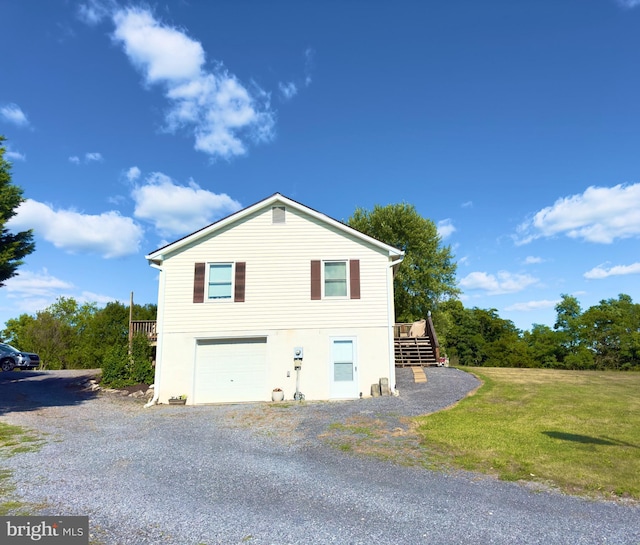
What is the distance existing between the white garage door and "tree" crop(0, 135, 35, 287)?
24.8 ft

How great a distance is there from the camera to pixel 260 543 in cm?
453

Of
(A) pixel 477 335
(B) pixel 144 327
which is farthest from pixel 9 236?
(A) pixel 477 335

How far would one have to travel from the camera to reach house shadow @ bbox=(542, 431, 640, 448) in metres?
8.14

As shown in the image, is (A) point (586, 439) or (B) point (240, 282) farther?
(B) point (240, 282)

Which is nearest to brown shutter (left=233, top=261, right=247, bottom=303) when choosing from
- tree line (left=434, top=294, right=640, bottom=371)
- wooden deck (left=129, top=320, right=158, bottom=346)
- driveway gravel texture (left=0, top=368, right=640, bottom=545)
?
driveway gravel texture (left=0, top=368, right=640, bottom=545)

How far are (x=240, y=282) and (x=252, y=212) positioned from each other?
2890 mm

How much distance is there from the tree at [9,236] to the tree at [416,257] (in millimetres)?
27686

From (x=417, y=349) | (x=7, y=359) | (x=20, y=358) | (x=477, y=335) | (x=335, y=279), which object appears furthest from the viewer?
(x=477, y=335)

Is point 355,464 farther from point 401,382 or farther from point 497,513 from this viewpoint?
point 401,382

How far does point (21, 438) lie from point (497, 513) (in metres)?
10.6

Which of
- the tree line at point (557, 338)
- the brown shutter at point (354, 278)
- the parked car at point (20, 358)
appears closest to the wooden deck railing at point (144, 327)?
the brown shutter at point (354, 278)

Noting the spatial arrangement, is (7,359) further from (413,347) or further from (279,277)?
(413,347)

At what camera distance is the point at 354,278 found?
15758mm

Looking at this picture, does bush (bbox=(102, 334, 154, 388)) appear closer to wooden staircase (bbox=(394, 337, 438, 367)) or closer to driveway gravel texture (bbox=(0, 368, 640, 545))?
driveway gravel texture (bbox=(0, 368, 640, 545))
